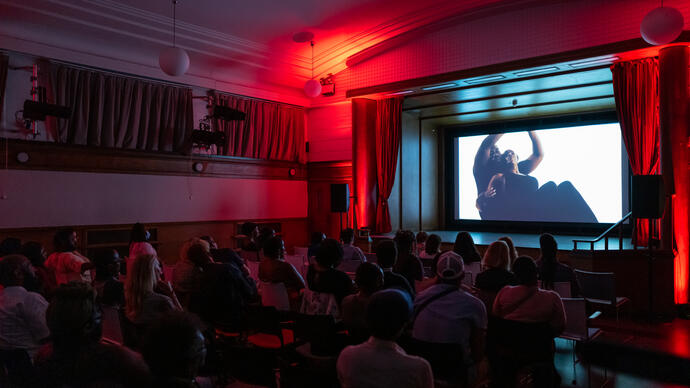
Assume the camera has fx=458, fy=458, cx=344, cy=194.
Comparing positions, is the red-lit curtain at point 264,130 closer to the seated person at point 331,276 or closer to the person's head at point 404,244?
the person's head at point 404,244

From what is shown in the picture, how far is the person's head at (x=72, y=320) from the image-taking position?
70.4 inches

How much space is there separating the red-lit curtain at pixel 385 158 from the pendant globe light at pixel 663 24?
201 inches

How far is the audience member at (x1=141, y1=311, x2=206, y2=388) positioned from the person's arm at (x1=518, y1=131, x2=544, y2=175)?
1012cm

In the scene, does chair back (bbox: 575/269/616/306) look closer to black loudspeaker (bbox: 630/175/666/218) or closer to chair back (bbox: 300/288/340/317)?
black loudspeaker (bbox: 630/175/666/218)

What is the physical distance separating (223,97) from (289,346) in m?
7.34

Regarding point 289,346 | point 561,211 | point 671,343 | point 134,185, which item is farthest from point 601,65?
point 134,185

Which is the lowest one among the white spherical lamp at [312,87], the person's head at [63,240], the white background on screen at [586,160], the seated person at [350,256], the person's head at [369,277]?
the seated person at [350,256]

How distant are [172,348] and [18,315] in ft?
6.06

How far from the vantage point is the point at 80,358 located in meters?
1.78

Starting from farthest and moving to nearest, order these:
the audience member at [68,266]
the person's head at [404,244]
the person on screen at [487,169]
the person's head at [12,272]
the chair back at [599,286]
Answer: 1. the person on screen at [487,169]
2. the chair back at [599,286]
3. the person's head at [404,244]
4. the audience member at [68,266]
5. the person's head at [12,272]

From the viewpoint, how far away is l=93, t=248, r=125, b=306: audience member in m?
3.57

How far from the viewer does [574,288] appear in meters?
4.58

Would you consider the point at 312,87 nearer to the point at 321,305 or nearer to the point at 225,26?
the point at 225,26

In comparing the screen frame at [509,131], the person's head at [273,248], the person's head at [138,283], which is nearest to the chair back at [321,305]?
the person's head at [273,248]
